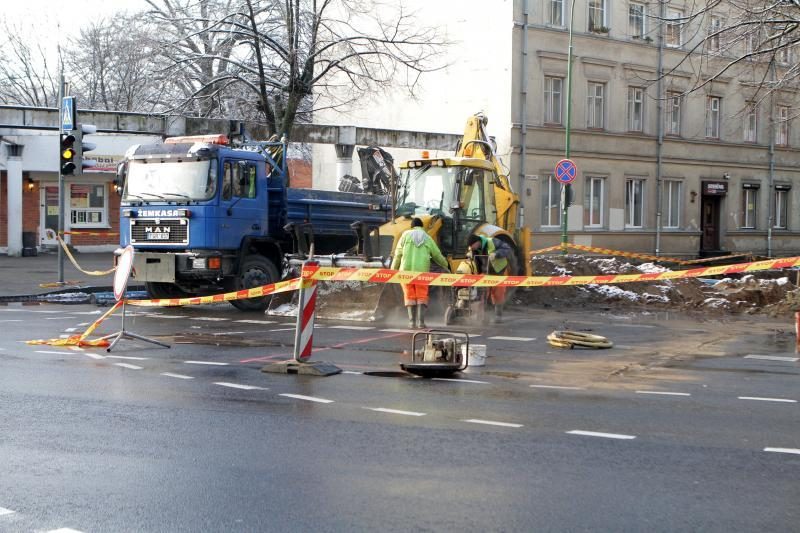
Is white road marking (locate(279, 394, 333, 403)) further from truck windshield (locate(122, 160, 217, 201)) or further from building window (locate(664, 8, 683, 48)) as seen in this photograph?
building window (locate(664, 8, 683, 48))

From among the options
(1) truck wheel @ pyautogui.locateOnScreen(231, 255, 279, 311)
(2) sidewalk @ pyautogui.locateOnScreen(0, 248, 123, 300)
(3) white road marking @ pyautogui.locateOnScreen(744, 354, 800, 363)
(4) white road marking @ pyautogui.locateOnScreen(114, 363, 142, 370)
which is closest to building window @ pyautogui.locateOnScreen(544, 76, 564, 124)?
(2) sidewalk @ pyautogui.locateOnScreen(0, 248, 123, 300)

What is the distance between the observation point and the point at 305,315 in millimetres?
11227

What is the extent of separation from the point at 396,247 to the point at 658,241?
945 inches

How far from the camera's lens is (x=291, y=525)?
17.8ft

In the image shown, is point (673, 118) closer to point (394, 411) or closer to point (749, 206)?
point (749, 206)

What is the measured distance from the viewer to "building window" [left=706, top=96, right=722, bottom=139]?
41125 mm

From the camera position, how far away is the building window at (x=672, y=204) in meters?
40.0

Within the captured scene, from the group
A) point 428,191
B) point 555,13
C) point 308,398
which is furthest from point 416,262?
point 555,13

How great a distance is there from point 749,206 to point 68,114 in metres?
30.9

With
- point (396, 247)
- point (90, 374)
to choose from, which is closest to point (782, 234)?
point (396, 247)

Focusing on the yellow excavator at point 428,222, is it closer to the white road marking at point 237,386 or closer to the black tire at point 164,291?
the black tire at point 164,291

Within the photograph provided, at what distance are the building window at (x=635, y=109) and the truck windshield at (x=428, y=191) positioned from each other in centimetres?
2187

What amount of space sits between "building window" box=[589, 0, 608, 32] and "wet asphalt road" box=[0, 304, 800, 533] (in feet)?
85.5

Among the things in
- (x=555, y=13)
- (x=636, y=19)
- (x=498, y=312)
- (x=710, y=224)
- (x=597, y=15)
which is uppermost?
(x=636, y=19)
